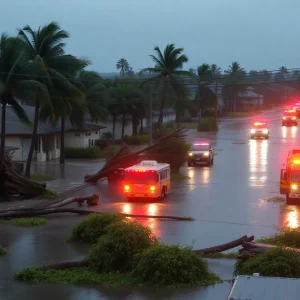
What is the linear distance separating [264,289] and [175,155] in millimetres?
39009

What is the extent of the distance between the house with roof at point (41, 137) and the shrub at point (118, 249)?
2999 centimetres

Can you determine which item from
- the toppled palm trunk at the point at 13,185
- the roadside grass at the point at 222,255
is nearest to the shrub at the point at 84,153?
the toppled palm trunk at the point at 13,185

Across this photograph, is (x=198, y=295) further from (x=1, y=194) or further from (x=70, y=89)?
(x=70, y=89)

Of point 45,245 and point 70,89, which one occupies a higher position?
point 70,89

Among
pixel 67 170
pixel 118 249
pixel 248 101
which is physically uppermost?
pixel 248 101

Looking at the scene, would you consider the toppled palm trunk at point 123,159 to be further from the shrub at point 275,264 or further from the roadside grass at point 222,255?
the shrub at point 275,264

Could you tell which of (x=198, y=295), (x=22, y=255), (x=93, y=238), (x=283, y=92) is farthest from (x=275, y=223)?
(x=283, y=92)

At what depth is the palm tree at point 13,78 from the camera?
132 feet

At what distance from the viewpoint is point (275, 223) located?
90.0 ft

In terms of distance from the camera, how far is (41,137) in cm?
5650

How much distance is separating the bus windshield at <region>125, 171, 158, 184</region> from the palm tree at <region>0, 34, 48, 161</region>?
30.1 feet

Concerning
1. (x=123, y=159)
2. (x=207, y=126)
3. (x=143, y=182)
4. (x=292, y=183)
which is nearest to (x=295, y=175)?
(x=292, y=183)

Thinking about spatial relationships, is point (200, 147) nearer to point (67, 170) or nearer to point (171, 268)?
point (67, 170)

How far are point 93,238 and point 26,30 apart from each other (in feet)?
77.2
